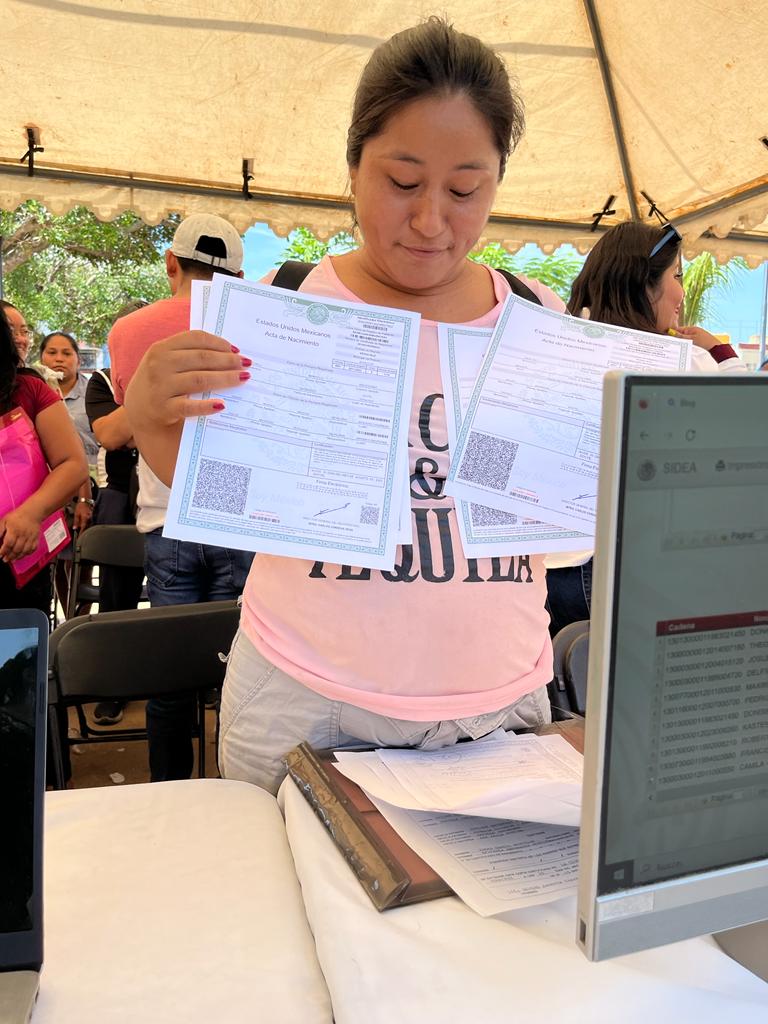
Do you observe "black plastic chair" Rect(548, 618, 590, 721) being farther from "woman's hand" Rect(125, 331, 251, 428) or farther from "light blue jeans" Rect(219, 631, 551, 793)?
"woman's hand" Rect(125, 331, 251, 428)

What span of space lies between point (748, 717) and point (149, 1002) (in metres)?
0.46

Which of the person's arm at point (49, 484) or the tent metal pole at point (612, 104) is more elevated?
the tent metal pole at point (612, 104)

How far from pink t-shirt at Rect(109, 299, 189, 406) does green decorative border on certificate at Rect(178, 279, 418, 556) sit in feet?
2.07

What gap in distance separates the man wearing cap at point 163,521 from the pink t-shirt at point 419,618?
643 millimetres

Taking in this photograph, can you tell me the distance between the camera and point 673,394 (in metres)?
0.44

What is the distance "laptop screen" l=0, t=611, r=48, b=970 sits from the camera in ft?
1.78

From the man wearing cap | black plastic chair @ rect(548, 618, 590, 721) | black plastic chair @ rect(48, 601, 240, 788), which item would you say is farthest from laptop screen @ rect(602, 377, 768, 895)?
black plastic chair @ rect(48, 601, 240, 788)

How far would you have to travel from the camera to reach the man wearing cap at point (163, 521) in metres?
1.39

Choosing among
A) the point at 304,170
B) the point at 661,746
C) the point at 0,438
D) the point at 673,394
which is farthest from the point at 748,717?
the point at 304,170

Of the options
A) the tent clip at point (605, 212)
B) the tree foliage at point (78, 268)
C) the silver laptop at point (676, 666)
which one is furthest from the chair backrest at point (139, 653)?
the tree foliage at point (78, 268)

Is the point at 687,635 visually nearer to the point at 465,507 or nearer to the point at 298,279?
the point at 465,507

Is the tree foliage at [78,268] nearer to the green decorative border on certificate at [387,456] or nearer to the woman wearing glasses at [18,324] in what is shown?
the woman wearing glasses at [18,324]

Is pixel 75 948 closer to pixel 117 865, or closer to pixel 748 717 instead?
pixel 117 865

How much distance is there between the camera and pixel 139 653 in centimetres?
154
